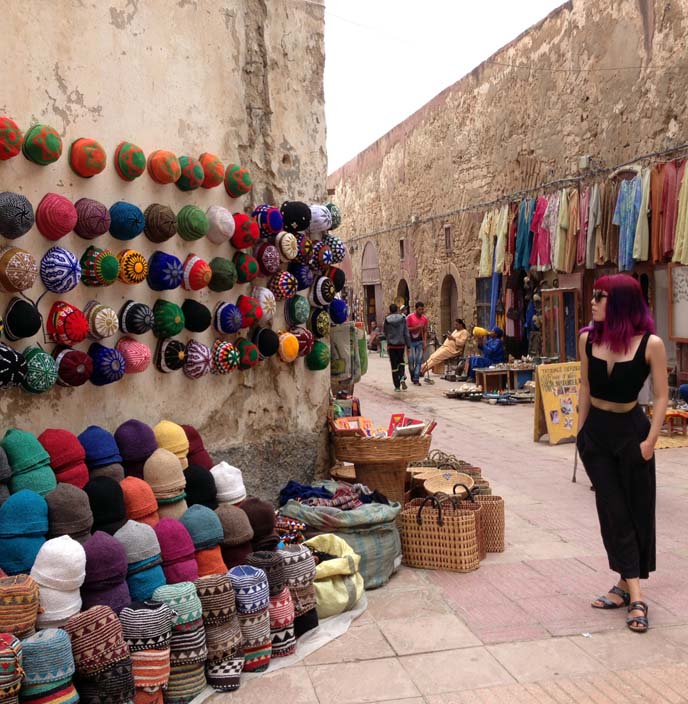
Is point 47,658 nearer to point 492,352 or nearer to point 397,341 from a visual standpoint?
point 397,341

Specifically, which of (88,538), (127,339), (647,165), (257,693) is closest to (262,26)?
(127,339)

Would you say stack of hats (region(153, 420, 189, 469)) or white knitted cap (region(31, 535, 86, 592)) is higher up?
stack of hats (region(153, 420, 189, 469))

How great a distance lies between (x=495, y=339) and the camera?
46.5 ft

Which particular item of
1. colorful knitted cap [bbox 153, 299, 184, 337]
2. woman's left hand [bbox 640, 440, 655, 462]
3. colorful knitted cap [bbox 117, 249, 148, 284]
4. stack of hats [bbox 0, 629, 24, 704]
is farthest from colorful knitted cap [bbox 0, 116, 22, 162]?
woman's left hand [bbox 640, 440, 655, 462]

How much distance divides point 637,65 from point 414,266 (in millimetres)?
10017

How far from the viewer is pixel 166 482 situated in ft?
11.2

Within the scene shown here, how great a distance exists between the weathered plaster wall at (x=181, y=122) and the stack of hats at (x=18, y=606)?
3.12ft

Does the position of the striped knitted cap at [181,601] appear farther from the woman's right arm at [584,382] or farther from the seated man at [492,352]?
the seated man at [492,352]

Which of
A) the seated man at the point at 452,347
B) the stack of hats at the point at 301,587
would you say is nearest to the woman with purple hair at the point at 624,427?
the stack of hats at the point at 301,587

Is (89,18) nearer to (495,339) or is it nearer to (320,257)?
(320,257)

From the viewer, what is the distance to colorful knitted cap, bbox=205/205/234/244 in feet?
13.7

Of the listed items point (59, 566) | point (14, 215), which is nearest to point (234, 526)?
point (59, 566)

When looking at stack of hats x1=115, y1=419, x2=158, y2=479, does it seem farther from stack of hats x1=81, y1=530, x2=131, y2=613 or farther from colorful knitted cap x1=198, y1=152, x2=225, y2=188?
colorful knitted cap x1=198, y1=152, x2=225, y2=188

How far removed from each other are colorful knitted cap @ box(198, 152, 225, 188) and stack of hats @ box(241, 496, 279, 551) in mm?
1622
